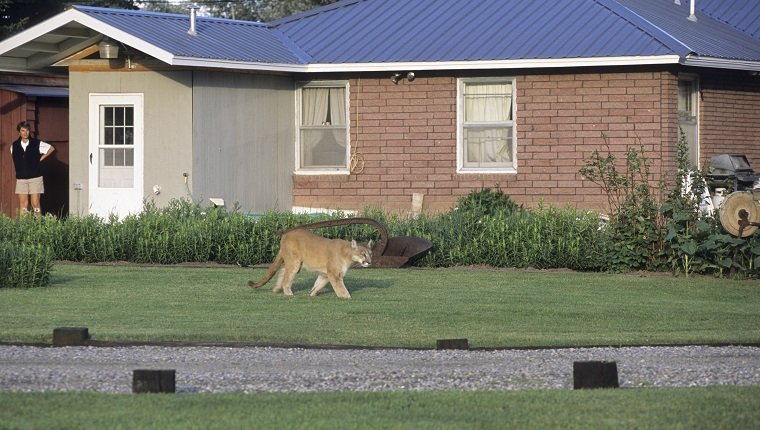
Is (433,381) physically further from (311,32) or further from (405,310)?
(311,32)

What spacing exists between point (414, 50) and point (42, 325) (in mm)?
12080

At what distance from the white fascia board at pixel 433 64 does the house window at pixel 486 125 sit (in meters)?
0.76

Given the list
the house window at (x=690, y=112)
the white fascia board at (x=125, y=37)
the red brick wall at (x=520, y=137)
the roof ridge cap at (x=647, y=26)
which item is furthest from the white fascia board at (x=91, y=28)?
the house window at (x=690, y=112)

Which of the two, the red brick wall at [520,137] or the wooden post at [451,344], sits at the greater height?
the red brick wall at [520,137]

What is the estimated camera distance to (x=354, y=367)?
10062 millimetres

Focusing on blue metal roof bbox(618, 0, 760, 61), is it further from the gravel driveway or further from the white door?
the gravel driveway

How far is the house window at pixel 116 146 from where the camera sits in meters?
23.1

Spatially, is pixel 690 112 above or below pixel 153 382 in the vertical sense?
above

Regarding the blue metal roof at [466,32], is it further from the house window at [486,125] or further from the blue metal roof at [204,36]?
the house window at [486,125]

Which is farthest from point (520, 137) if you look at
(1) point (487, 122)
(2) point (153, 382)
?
(2) point (153, 382)

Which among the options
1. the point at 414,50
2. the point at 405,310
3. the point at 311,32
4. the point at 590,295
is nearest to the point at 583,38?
the point at 414,50

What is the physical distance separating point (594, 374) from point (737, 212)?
9.11 metres

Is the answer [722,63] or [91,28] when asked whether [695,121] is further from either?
[91,28]

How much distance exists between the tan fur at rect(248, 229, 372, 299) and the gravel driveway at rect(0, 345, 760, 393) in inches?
147
